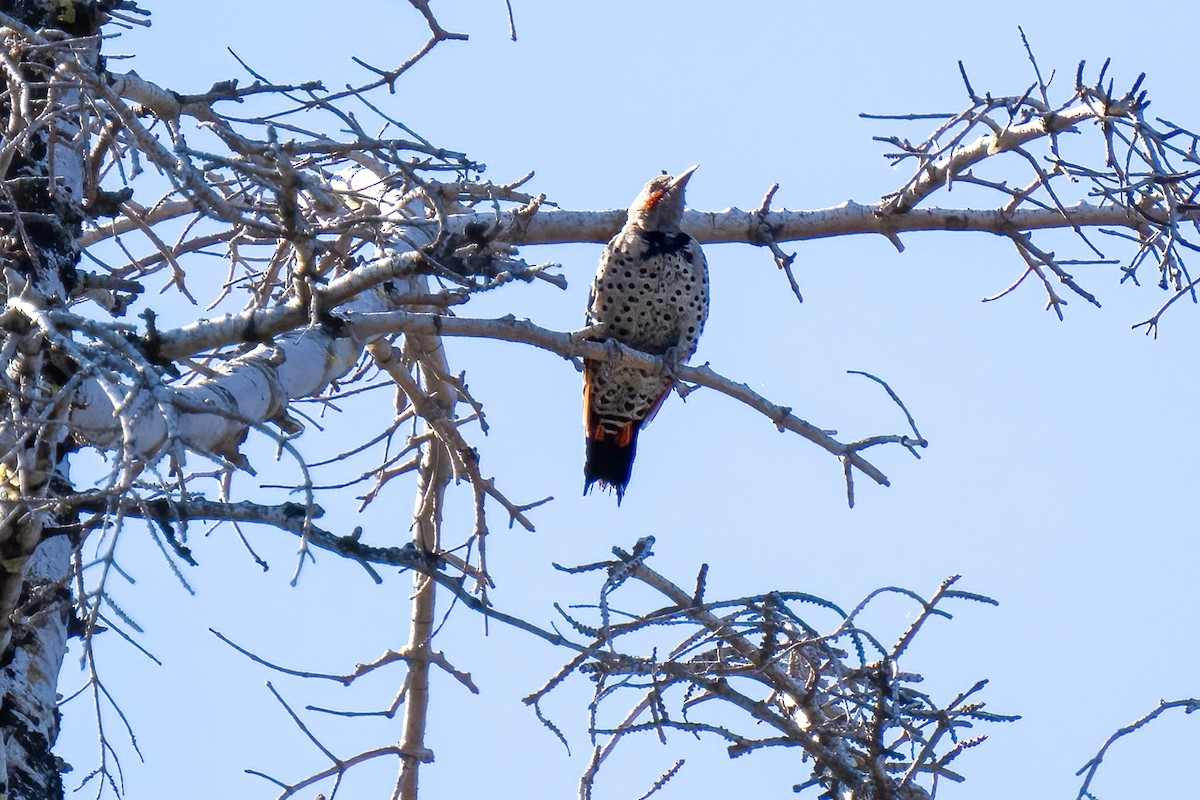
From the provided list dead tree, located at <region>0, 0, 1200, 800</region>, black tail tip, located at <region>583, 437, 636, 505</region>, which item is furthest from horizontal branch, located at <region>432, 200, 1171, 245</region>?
black tail tip, located at <region>583, 437, 636, 505</region>

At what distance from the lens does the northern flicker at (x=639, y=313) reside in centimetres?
677

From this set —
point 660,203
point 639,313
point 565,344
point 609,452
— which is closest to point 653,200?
point 660,203

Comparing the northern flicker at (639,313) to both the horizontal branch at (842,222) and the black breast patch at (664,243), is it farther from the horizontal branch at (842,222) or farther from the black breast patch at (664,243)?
the horizontal branch at (842,222)

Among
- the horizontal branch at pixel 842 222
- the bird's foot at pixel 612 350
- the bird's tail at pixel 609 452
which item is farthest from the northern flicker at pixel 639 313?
the bird's foot at pixel 612 350

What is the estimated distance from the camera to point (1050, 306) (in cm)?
489

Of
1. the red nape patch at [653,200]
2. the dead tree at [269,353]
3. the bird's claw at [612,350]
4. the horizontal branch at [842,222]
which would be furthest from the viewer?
the red nape patch at [653,200]

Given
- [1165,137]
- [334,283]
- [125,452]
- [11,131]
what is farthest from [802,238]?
[125,452]

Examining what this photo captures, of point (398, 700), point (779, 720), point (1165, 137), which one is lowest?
point (779, 720)

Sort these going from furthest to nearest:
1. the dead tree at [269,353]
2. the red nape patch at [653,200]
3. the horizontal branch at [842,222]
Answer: the red nape patch at [653,200] < the horizontal branch at [842,222] < the dead tree at [269,353]

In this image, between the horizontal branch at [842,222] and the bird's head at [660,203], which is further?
the bird's head at [660,203]

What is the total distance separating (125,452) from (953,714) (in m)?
1.80

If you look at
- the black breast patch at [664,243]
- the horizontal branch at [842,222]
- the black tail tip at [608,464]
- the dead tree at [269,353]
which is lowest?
the dead tree at [269,353]

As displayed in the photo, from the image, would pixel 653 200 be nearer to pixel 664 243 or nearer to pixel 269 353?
pixel 664 243

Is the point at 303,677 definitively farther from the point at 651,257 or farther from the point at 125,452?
the point at 651,257
